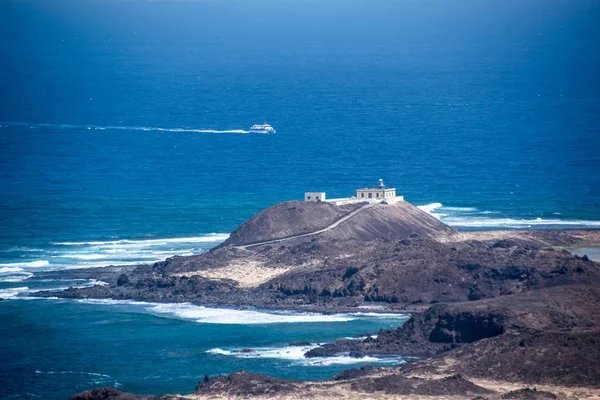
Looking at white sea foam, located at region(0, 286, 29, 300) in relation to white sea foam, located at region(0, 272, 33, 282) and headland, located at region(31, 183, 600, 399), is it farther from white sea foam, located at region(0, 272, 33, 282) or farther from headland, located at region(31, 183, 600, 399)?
white sea foam, located at region(0, 272, 33, 282)

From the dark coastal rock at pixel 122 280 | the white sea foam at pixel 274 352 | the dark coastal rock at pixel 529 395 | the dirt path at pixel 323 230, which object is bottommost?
the dark coastal rock at pixel 529 395

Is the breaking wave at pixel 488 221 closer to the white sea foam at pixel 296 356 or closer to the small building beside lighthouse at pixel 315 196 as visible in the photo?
the small building beside lighthouse at pixel 315 196

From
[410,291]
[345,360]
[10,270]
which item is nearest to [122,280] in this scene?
[10,270]

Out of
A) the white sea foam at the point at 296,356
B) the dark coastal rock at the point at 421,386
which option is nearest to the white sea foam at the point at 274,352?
the white sea foam at the point at 296,356

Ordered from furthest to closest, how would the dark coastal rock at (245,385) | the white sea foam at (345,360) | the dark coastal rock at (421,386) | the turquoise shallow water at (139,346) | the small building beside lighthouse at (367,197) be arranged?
the small building beside lighthouse at (367,197) < the white sea foam at (345,360) < the turquoise shallow water at (139,346) < the dark coastal rock at (245,385) < the dark coastal rock at (421,386)

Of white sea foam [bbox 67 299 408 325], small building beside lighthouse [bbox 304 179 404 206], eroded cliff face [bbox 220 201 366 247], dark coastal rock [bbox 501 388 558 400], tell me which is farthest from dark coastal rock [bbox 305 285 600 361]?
small building beside lighthouse [bbox 304 179 404 206]

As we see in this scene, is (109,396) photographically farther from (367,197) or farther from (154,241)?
(367,197)
